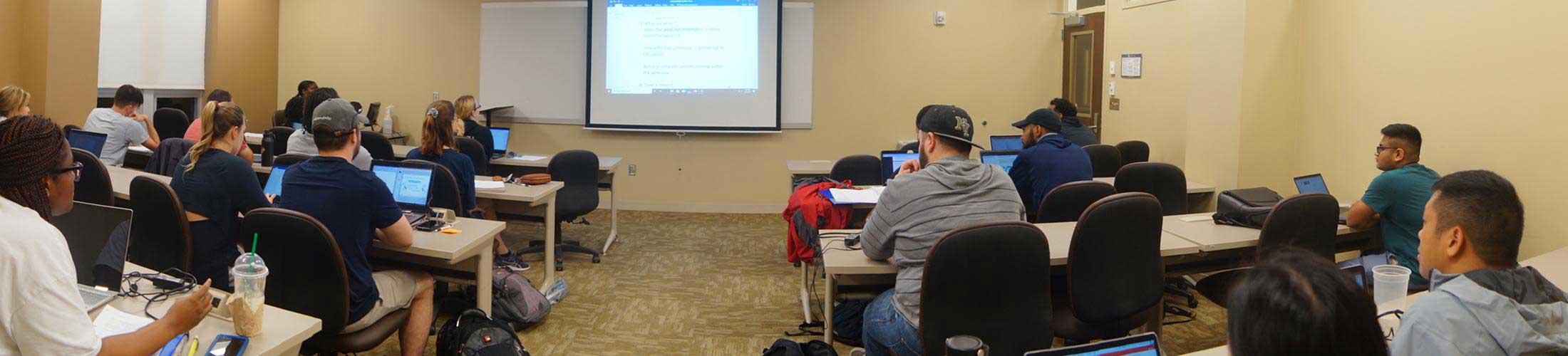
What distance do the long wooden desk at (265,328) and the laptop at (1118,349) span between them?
169cm

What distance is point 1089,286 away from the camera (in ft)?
10.3

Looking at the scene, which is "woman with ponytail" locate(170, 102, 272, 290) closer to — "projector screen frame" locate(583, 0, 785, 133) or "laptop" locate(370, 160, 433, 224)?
"laptop" locate(370, 160, 433, 224)

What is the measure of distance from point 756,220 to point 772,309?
337 cm

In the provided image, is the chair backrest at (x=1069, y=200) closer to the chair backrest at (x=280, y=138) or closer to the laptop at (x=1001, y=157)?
the laptop at (x=1001, y=157)

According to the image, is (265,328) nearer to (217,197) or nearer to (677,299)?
(217,197)

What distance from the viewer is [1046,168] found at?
4.99 m

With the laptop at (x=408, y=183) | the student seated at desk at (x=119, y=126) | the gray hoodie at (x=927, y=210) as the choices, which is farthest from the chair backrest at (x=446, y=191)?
the student seated at desk at (x=119, y=126)

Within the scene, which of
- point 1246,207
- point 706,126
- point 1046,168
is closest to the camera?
point 1246,207

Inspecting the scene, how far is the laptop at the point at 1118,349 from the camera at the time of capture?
1.61 m

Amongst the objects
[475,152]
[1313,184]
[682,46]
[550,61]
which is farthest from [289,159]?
[1313,184]

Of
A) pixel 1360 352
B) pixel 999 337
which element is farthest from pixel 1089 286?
pixel 1360 352

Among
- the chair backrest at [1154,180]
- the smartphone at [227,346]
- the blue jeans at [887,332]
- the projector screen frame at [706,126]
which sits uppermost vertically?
→ the projector screen frame at [706,126]

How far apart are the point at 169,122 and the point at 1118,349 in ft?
26.7

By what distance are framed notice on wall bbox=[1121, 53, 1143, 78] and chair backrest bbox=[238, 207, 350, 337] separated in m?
5.78
